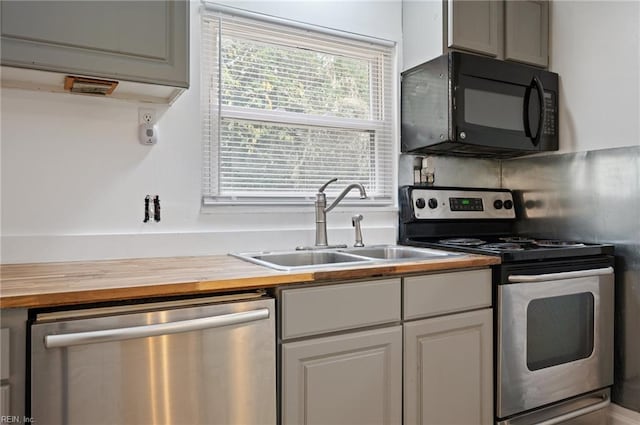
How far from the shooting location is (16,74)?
1450 mm

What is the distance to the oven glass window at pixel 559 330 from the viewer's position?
180cm

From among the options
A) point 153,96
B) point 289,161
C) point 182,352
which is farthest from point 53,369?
point 289,161

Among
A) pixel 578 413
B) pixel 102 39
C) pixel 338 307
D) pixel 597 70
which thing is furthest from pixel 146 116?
pixel 578 413

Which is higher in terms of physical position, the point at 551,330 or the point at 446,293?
the point at 446,293

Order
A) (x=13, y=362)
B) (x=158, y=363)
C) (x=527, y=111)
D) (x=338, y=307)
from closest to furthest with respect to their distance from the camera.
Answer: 1. (x=13, y=362)
2. (x=158, y=363)
3. (x=338, y=307)
4. (x=527, y=111)

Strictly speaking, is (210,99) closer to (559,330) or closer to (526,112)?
(526,112)

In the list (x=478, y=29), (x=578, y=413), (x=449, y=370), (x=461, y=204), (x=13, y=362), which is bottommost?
(x=578, y=413)

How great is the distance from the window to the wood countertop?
0.48 m

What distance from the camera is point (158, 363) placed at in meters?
1.14

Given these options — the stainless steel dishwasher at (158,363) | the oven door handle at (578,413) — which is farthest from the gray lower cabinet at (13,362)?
the oven door handle at (578,413)

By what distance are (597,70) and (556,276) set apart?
1.06 m

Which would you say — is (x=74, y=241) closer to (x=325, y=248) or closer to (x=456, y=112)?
(x=325, y=248)

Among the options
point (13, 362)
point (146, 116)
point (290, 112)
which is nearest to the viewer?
point (13, 362)

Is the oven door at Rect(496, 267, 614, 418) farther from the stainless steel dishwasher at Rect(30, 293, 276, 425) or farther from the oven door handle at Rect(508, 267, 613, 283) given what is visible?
the stainless steel dishwasher at Rect(30, 293, 276, 425)
